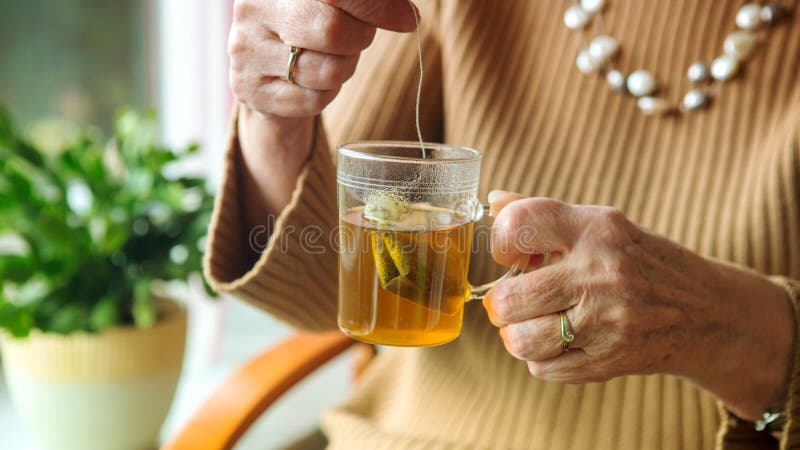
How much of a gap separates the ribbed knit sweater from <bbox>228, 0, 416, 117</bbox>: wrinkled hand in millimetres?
344

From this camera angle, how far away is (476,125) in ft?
3.63

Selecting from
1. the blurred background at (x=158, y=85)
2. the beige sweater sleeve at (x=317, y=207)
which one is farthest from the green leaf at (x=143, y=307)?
the blurred background at (x=158, y=85)

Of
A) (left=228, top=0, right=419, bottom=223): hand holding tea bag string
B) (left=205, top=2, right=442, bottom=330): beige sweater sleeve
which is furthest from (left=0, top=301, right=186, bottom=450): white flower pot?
(left=228, top=0, right=419, bottom=223): hand holding tea bag string

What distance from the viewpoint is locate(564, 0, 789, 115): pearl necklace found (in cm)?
106

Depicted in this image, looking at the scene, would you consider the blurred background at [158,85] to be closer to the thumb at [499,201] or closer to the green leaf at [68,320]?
the green leaf at [68,320]

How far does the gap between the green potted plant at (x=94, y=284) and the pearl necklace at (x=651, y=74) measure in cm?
78

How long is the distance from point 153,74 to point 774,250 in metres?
1.89

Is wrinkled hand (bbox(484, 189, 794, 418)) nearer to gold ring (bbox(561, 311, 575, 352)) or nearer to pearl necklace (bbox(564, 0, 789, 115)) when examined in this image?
gold ring (bbox(561, 311, 575, 352))

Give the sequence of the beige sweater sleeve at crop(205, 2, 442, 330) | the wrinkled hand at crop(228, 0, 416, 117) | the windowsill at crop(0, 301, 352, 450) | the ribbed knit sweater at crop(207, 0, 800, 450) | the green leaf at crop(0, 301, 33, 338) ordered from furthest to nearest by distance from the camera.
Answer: the windowsill at crop(0, 301, 352, 450) → the green leaf at crop(0, 301, 33, 338) → the ribbed knit sweater at crop(207, 0, 800, 450) → the beige sweater sleeve at crop(205, 2, 442, 330) → the wrinkled hand at crop(228, 0, 416, 117)

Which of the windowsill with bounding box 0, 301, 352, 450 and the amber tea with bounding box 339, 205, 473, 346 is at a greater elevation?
the amber tea with bounding box 339, 205, 473, 346

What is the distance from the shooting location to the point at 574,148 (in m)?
1.11

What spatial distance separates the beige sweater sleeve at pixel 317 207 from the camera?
0.95 meters

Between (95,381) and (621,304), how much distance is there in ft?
3.25

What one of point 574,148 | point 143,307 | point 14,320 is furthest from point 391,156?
point 14,320
